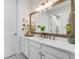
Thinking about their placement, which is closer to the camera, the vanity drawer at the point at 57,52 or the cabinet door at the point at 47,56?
the vanity drawer at the point at 57,52

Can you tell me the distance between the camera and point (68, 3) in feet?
6.98

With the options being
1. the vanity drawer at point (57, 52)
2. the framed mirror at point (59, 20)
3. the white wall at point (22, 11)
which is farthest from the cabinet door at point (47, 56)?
the white wall at point (22, 11)

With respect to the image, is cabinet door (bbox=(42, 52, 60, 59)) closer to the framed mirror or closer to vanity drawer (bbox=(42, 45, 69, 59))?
vanity drawer (bbox=(42, 45, 69, 59))

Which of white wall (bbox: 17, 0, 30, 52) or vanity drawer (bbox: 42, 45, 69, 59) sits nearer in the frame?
vanity drawer (bbox: 42, 45, 69, 59)

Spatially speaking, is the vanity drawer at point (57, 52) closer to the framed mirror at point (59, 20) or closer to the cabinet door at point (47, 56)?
the cabinet door at point (47, 56)

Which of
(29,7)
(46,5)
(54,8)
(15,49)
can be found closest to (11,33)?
(15,49)

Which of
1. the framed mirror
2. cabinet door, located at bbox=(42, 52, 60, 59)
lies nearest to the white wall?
the framed mirror

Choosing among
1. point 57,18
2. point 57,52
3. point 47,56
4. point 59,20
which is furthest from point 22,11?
point 57,52

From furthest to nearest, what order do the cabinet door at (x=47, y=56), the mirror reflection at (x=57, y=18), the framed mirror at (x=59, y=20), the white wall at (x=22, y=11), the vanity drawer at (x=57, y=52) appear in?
the white wall at (x=22, y=11) → the mirror reflection at (x=57, y=18) → the framed mirror at (x=59, y=20) → the cabinet door at (x=47, y=56) → the vanity drawer at (x=57, y=52)

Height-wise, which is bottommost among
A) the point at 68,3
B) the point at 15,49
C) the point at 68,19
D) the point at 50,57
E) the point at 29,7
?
the point at 15,49

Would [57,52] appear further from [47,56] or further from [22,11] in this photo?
[22,11]

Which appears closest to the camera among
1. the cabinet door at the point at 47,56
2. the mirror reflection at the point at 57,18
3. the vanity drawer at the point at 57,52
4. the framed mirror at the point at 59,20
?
the vanity drawer at the point at 57,52
